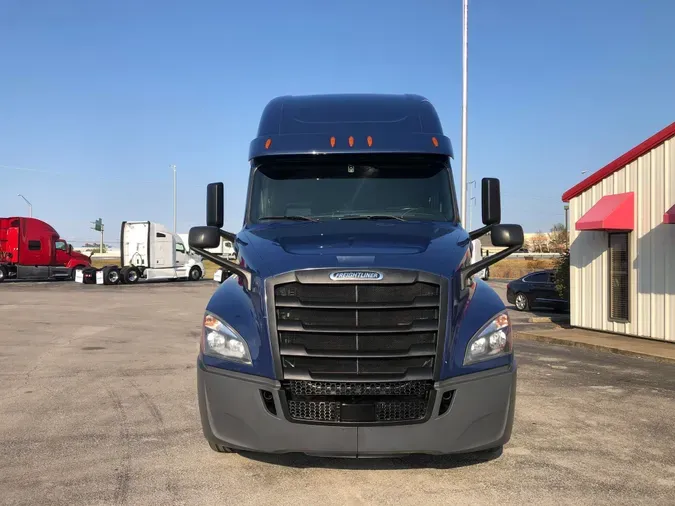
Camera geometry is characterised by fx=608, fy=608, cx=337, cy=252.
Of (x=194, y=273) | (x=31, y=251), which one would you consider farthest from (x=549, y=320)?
(x=31, y=251)

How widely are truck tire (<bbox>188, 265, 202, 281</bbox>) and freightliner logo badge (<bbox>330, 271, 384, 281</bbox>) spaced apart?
35820 millimetres

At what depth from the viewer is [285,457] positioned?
15.9 ft

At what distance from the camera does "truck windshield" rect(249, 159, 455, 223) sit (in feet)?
17.8

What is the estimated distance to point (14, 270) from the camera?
36219mm

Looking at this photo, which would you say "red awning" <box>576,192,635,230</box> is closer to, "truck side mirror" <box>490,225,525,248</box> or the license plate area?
"truck side mirror" <box>490,225,525,248</box>

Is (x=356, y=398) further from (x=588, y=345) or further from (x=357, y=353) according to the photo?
(x=588, y=345)

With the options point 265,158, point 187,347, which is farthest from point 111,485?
point 187,347

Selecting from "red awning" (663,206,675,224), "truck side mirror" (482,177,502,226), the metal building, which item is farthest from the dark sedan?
"truck side mirror" (482,177,502,226)

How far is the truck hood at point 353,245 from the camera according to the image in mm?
4125

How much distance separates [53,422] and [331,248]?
379 centimetres

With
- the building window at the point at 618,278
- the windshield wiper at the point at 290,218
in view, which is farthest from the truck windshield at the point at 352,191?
the building window at the point at 618,278

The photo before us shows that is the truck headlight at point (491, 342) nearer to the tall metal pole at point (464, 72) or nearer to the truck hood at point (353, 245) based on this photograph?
the truck hood at point (353, 245)

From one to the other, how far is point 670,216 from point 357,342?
8885mm

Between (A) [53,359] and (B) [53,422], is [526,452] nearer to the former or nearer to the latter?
(B) [53,422]
